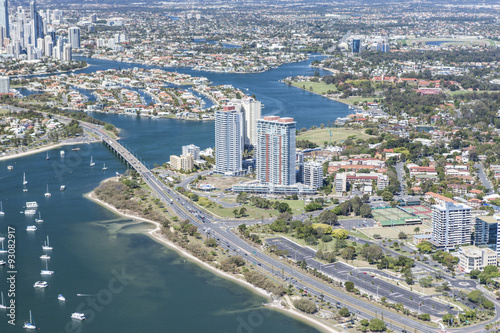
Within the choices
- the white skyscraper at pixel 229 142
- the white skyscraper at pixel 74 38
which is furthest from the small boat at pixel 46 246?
the white skyscraper at pixel 74 38

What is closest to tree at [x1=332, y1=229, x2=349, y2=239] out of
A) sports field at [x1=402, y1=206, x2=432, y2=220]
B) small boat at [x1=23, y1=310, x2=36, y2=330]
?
sports field at [x1=402, y1=206, x2=432, y2=220]

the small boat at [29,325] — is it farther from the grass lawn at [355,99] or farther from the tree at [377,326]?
the grass lawn at [355,99]

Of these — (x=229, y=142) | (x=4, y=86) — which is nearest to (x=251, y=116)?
(x=229, y=142)

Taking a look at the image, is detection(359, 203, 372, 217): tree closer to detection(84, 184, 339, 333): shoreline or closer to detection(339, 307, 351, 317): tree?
detection(84, 184, 339, 333): shoreline

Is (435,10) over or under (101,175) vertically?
over

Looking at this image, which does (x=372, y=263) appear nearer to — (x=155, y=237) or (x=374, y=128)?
(x=155, y=237)

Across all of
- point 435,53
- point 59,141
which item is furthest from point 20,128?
point 435,53
